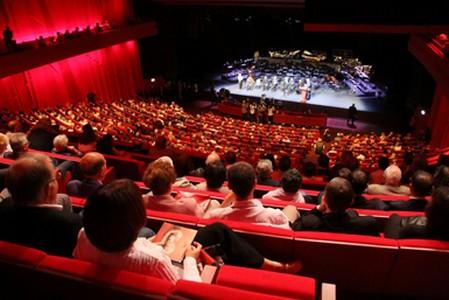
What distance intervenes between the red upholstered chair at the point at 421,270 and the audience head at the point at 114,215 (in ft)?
5.56

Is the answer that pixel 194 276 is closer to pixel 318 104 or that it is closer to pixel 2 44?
pixel 2 44

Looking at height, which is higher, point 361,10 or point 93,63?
point 361,10

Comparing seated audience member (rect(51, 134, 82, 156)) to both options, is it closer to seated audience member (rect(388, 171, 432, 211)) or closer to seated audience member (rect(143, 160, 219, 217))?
seated audience member (rect(143, 160, 219, 217))

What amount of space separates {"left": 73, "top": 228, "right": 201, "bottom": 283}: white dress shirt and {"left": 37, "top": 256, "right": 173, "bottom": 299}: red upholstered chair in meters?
0.06

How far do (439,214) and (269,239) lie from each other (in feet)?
3.70

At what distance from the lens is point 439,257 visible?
8.18ft

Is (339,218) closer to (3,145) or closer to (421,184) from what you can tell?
(421,184)

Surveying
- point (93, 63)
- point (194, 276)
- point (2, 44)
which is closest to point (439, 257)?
point (194, 276)

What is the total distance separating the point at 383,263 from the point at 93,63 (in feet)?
49.7

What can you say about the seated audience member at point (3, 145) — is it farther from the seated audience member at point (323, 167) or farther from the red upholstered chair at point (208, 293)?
the seated audience member at point (323, 167)

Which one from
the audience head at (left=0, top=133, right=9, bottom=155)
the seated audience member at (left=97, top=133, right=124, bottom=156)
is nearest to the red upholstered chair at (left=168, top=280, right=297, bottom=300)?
the audience head at (left=0, top=133, right=9, bottom=155)

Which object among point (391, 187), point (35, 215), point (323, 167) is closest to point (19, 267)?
point (35, 215)

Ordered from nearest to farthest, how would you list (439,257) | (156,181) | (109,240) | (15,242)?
(109,240) → (15,242) → (439,257) → (156,181)

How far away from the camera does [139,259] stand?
1.93 m
